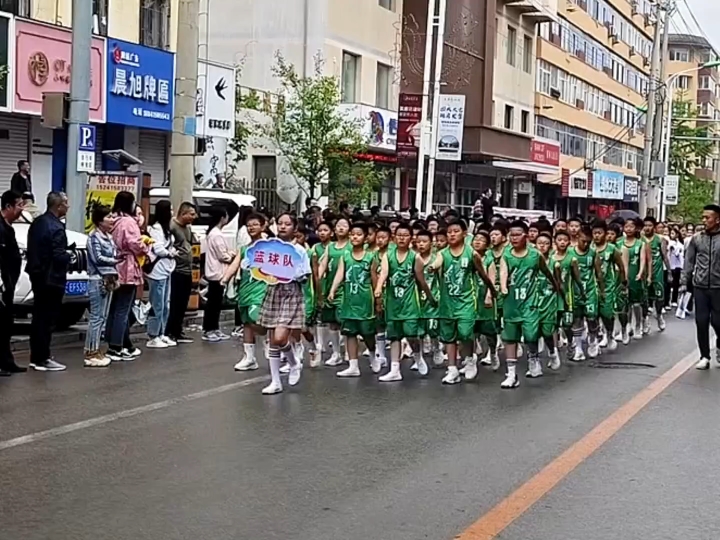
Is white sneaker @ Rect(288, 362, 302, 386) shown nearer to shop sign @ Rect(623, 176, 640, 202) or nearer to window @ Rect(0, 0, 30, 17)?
window @ Rect(0, 0, 30, 17)

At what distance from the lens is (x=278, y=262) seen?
11.6m

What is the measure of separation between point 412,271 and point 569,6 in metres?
41.7

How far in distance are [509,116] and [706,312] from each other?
31.6 metres

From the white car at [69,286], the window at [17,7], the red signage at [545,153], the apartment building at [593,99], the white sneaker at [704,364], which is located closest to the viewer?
the white sneaker at [704,364]

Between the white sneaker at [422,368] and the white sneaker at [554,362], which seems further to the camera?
the white sneaker at [554,362]

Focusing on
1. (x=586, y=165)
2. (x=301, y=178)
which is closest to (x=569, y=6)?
(x=586, y=165)

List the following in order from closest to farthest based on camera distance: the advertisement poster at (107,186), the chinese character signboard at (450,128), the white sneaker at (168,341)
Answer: the white sneaker at (168,341), the advertisement poster at (107,186), the chinese character signboard at (450,128)

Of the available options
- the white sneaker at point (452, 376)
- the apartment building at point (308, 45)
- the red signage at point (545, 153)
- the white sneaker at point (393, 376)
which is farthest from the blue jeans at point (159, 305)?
the red signage at point (545, 153)

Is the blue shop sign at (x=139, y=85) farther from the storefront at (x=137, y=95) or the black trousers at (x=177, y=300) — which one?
the black trousers at (x=177, y=300)

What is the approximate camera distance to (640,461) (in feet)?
27.9

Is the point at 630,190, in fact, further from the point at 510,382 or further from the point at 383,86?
the point at 510,382

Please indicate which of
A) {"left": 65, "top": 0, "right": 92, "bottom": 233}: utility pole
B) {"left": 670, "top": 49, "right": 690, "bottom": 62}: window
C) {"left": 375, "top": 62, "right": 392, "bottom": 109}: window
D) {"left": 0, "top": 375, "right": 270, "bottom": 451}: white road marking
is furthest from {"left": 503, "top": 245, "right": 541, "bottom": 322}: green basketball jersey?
{"left": 670, "top": 49, "right": 690, "bottom": 62}: window

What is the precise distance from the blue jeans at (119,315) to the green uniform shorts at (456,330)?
11.6 ft

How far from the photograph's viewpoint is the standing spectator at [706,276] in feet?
44.8
